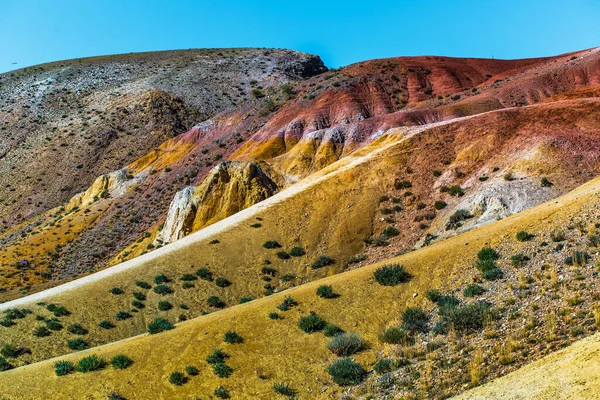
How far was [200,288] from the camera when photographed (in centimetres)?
3123

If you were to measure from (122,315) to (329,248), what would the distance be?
47.4 ft

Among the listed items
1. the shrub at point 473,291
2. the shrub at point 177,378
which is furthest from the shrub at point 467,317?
the shrub at point 177,378

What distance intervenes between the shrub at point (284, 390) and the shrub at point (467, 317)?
5.94m

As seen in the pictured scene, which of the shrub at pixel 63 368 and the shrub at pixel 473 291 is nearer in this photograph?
the shrub at pixel 473 291

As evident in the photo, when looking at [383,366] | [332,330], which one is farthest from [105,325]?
[383,366]

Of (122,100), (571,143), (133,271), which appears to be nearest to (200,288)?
(133,271)

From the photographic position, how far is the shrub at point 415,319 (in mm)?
17531

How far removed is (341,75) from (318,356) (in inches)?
2836

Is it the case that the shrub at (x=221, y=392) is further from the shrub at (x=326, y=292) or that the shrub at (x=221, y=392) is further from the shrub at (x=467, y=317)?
the shrub at (x=467, y=317)

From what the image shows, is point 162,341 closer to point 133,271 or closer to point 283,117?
point 133,271

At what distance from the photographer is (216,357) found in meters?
18.5

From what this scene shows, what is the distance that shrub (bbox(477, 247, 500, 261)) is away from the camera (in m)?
20.4

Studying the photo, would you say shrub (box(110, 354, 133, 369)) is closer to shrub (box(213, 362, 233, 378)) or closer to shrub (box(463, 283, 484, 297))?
shrub (box(213, 362, 233, 378))

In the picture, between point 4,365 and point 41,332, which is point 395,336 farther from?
point 41,332
